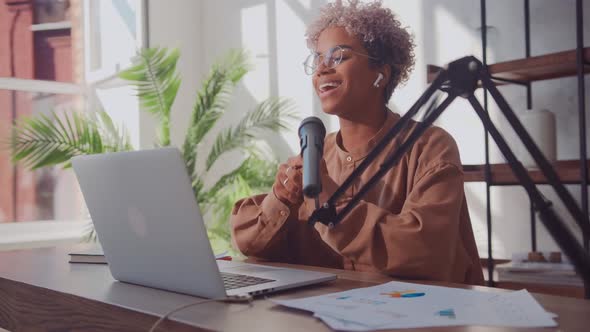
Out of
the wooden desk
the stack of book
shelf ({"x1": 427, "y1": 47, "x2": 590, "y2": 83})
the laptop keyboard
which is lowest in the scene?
the stack of book

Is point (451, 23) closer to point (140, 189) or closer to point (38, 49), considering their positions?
point (140, 189)

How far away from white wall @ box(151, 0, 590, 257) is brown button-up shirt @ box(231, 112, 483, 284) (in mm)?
975

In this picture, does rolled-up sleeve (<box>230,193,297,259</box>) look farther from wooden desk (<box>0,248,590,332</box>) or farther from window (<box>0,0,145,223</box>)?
window (<box>0,0,145,223</box>)

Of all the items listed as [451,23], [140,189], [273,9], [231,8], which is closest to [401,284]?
[140,189]

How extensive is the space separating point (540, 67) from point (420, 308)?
173 centimetres

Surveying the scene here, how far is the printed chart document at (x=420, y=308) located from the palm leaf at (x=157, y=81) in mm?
2934

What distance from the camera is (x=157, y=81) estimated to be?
12.3 feet

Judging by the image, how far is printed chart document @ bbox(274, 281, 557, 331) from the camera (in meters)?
0.76

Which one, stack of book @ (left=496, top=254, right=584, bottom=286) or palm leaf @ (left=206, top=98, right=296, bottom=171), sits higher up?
palm leaf @ (left=206, top=98, right=296, bottom=171)

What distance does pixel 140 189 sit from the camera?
99 cm

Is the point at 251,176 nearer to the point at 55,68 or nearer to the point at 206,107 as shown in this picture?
the point at 206,107

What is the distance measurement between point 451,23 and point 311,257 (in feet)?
6.07

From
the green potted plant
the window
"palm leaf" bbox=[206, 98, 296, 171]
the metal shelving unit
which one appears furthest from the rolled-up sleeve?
the window

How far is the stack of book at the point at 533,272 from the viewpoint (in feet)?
6.86
